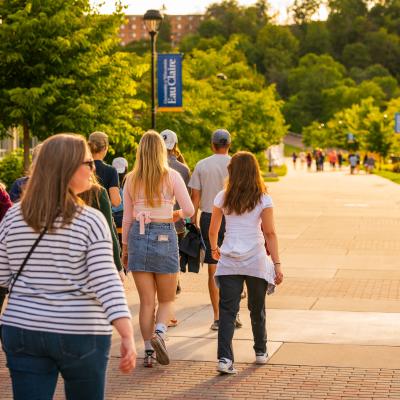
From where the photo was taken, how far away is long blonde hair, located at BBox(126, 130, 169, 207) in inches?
312

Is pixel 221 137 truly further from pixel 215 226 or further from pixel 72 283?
pixel 72 283

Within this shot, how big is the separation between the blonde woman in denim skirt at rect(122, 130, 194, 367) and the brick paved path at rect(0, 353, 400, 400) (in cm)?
26

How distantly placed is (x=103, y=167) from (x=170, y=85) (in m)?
19.4

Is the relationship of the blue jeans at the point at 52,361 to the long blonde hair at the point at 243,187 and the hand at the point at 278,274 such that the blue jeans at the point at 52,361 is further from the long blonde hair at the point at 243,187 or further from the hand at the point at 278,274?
the hand at the point at 278,274

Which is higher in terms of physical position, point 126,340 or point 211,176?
point 126,340

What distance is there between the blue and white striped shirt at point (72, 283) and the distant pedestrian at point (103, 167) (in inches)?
182

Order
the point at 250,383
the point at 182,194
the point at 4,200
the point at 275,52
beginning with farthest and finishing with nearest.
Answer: the point at 275,52
the point at 182,194
the point at 250,383
the point at 4,200

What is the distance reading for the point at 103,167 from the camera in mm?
9172

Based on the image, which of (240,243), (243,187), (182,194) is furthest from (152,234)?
(243,187)

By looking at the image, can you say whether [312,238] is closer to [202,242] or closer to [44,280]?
[202,242]

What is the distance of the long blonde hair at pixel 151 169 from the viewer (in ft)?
26.0

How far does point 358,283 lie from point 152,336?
5.73m

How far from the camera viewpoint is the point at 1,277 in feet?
14.7

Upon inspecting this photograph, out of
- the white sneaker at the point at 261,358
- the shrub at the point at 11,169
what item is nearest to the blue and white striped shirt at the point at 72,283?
the white sneaker at the point at 261,358
